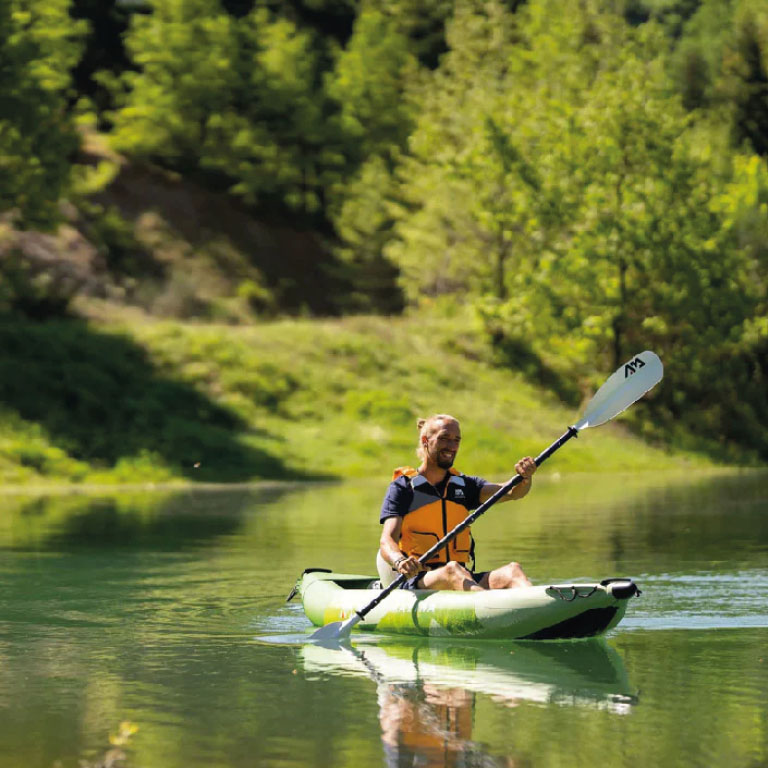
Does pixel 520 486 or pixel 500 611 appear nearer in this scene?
pixel 500 611

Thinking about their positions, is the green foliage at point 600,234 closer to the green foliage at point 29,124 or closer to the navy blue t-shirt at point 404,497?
the green foliage at point 29,124

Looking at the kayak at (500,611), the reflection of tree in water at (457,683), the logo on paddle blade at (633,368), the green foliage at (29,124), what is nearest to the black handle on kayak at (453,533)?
the kayak at (500,611)

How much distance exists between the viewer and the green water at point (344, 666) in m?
9.07

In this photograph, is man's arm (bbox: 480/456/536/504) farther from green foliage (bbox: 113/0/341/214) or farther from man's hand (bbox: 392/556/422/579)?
green foliage (bbox: 113/0/341/214)

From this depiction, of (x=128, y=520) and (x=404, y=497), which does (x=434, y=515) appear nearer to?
(x=404, y=497)

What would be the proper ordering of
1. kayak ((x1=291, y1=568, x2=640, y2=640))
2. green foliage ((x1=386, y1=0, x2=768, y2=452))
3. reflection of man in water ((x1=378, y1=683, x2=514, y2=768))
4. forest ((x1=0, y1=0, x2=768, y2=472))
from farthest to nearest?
green foliage ((x1=386, y1=0, x2=768, y2=452)) → forest ((x1=0, y1=0, x2=768, y2=472)) → kayak ((x1=291, y1=568, x2=640, y2=640)) → reflection of man in water ((x1=378, y1=683, x2=514, y2=768))

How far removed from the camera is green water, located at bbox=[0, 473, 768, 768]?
29.8ft

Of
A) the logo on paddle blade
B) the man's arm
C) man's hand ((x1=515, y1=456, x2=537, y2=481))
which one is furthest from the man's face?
the logo on paddle blade

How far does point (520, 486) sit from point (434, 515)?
29.7 inches

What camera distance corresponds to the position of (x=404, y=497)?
1354cm

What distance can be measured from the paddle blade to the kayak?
0.22 m

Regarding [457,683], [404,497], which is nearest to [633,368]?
[404,497]

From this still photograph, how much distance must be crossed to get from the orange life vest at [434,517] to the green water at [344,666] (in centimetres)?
80

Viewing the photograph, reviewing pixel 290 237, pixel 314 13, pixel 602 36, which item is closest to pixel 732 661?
pixel 602 36
